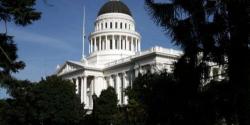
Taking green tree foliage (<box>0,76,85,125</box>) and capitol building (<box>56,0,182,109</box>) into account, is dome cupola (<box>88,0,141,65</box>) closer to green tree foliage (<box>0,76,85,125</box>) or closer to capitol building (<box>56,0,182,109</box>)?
capitol building (<box>56,0,182,109</box>)

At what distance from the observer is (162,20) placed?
1392cm

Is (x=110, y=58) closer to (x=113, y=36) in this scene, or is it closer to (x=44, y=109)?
(x=113, y=36)

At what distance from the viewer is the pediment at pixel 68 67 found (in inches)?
4562

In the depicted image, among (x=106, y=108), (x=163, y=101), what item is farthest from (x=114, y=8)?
(x=163, y=101)

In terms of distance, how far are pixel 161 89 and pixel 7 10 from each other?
9542 millimetres

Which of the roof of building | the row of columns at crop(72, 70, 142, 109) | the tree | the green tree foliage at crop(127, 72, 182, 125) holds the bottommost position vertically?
the green tree foliage at crop(127, 72, 182, 125)

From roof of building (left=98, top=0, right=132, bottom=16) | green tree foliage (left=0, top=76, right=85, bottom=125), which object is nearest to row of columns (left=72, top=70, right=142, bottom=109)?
roof of building (left=98, top=0, right=132, bottom=16)

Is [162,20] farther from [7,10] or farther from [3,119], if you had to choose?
[3,119]

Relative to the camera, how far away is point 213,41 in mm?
13055

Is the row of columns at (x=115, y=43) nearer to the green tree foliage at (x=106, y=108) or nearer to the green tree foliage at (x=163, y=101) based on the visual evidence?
the green tree foliage at (x=106, y=108)

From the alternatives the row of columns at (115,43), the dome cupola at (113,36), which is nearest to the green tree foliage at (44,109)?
the dome cupola at (113,36)

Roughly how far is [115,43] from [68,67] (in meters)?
15.8

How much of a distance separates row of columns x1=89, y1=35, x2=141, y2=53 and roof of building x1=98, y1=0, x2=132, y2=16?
25.5ft

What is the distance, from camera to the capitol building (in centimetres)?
10541
